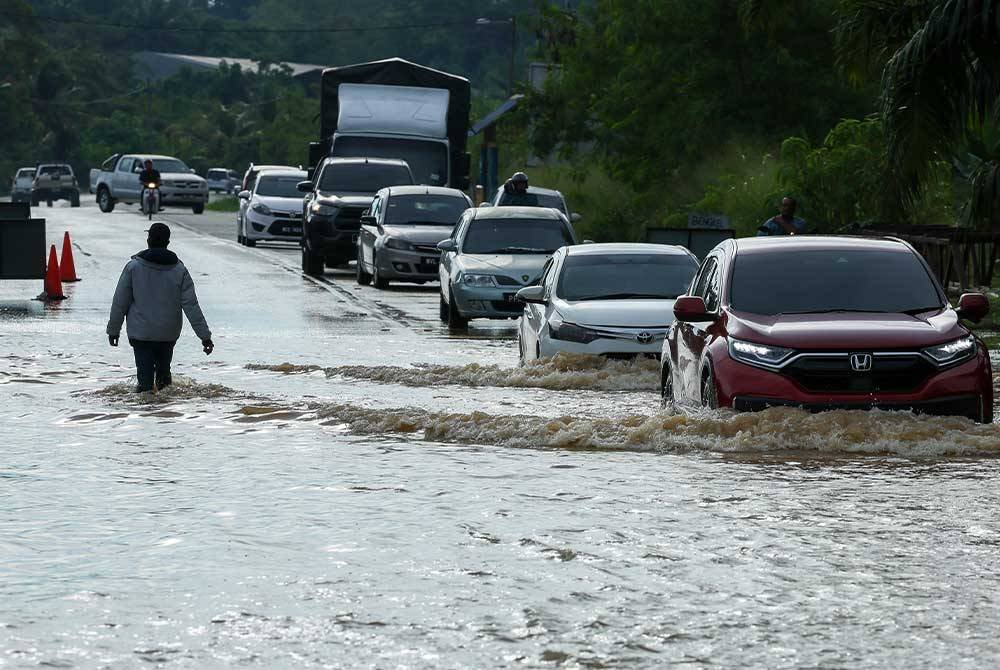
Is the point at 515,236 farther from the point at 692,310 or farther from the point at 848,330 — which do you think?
the point at 848,330

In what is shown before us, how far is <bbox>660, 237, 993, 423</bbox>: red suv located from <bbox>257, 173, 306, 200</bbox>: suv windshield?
32.3 meters

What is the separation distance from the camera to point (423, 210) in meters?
33.0

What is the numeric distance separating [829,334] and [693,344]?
1.49 m

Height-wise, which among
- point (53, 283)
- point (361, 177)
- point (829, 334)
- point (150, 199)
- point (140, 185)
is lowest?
point (150, 199)

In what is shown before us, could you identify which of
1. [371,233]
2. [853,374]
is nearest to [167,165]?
[371,233]

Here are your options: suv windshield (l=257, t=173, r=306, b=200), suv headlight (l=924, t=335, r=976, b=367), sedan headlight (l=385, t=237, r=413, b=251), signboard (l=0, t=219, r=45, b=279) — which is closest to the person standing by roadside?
sedan headlight (l=385, t=237, r=413, b=251)

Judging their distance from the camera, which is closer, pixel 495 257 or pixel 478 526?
pixel 478 526

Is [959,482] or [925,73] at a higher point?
[925,73]

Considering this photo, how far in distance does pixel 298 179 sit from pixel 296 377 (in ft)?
94.9

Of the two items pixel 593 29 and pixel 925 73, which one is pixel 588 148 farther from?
pixel 925 73

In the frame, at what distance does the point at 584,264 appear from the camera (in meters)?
19.4

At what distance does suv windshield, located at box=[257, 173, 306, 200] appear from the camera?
4609cm

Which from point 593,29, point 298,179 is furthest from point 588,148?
point 298,179

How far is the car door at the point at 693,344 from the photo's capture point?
13734 millimetres
